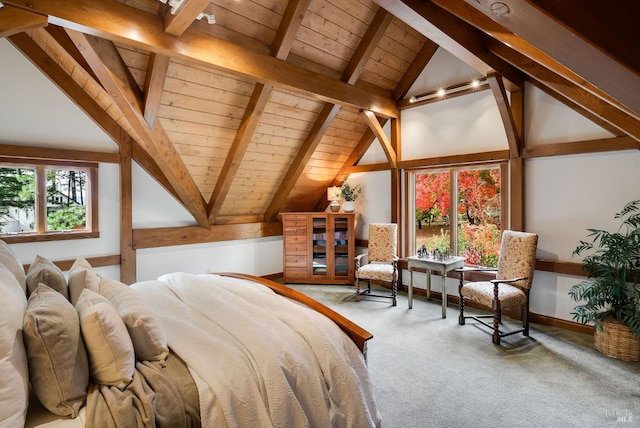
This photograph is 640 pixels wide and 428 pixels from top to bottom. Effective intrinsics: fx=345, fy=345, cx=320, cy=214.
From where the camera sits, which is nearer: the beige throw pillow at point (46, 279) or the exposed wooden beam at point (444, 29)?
the beige throw pillow at point (46, 279)

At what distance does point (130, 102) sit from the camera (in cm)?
320

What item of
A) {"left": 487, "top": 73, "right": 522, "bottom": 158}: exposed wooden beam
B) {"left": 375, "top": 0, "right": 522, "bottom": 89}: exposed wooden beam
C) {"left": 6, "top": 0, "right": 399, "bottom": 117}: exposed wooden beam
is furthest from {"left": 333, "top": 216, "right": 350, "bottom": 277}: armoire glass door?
{"left": 375, "top": 0, "right": 522, "bottom": 89}: exposed wooden beam

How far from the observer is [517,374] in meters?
2.74

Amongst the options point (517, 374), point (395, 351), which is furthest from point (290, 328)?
point (517, 374)

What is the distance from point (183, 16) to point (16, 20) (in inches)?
40.1

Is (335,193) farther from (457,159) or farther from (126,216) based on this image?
(126,216)

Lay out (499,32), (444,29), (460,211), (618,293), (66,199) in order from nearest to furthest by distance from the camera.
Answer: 1. (499,32)
2. (444,29)
3. (618,293)
4. (66,199)
5. (460,211)

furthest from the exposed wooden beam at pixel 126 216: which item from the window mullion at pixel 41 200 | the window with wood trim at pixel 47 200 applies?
the window mullion at pixel 41 200

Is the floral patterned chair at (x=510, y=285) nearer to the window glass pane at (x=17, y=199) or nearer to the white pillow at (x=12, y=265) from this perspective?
the white pillow at (x=12, y=265)

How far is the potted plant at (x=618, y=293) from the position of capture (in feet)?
9.55

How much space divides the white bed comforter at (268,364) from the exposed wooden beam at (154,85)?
205 cm

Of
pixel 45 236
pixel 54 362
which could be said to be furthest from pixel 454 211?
pixel 45 236

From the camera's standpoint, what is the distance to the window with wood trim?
3509mm

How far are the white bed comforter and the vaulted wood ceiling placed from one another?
5.38 feet
